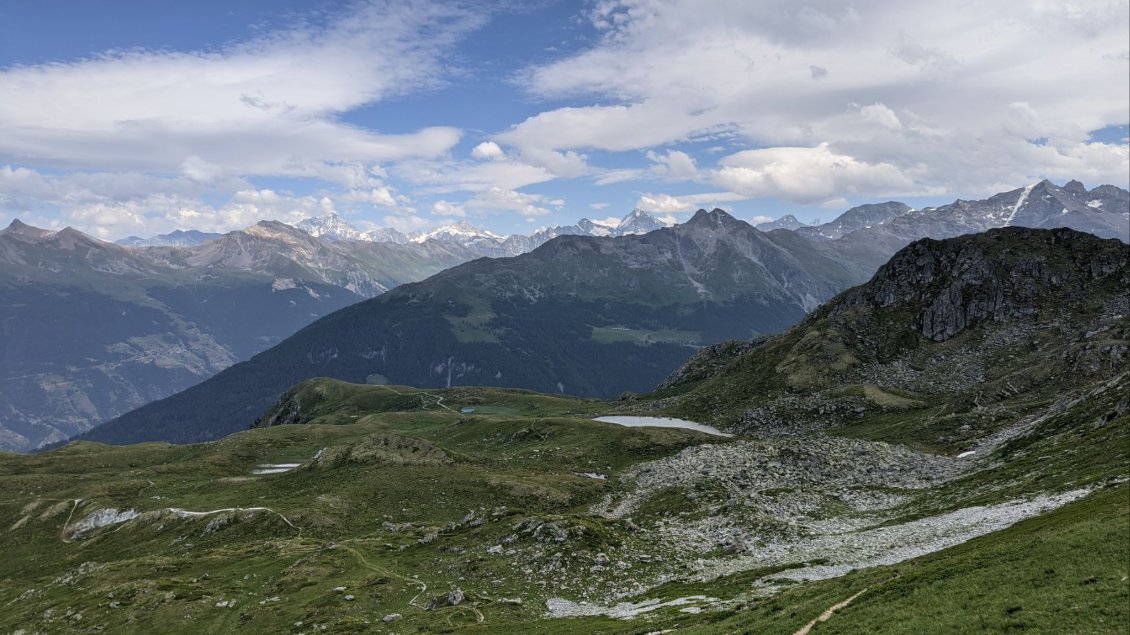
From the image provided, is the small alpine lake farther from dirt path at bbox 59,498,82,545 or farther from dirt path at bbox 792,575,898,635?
dirt path at bbox 792,575,898,635

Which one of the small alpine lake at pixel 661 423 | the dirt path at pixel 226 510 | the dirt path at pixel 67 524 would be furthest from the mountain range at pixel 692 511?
the small alpine lake at pixel 661 423

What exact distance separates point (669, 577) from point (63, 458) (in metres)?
152

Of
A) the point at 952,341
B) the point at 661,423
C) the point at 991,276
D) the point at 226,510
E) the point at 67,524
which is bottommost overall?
the point at 661,423

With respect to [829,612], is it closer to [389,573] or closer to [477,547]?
[477,547]

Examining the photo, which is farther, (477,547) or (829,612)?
(477,547)

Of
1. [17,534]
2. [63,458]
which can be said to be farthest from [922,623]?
[63,458]

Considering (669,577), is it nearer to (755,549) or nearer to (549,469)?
(755,549)

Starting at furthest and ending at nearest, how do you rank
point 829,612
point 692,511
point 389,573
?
point 692,511
point 389,573
point 829,612

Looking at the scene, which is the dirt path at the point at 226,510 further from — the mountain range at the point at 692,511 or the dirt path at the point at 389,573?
the dirt path at the point at 389,573

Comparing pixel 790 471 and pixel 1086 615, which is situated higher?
pixel 1086 615

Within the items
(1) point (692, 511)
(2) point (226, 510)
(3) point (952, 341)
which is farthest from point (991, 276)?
(2) point (226, 510)

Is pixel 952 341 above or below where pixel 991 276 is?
below

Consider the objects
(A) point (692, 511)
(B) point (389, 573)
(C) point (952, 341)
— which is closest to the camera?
(B) point (389, 573)

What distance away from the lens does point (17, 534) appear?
318 ft
